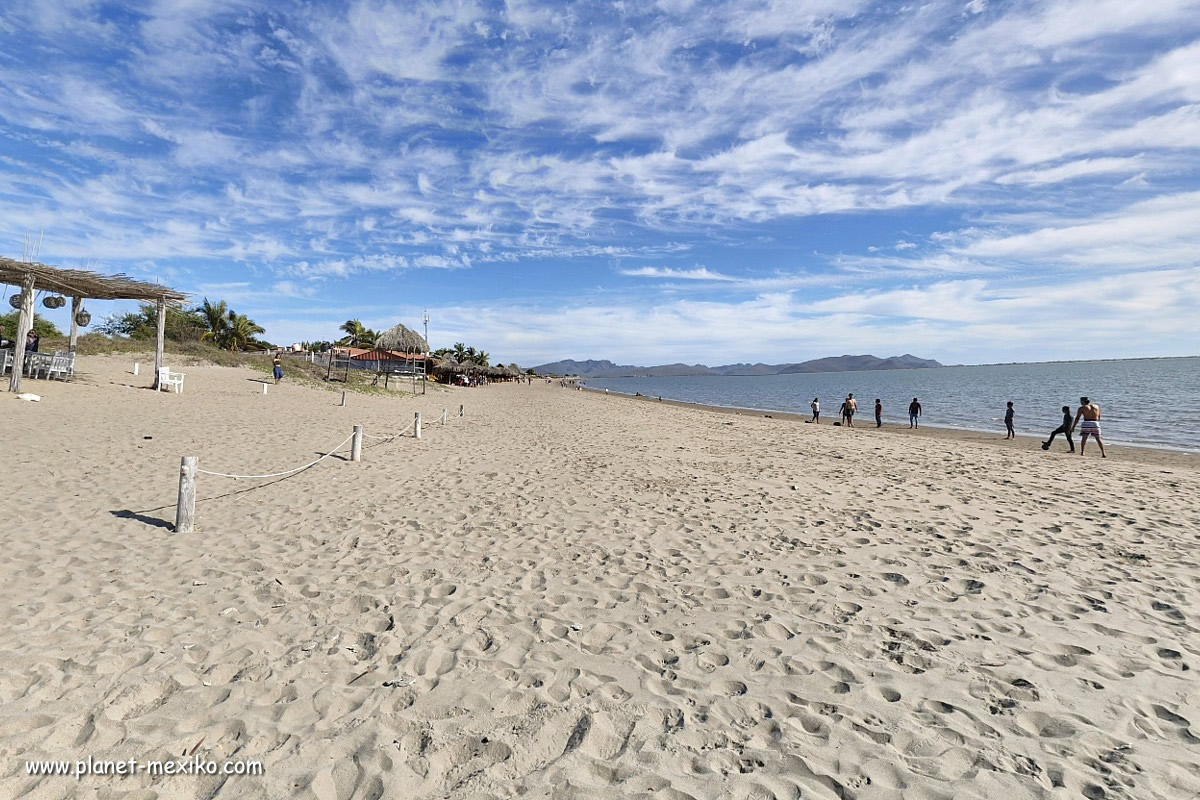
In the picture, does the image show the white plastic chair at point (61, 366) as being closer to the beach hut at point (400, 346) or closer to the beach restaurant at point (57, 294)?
the beach restaurant at point (57, 294)

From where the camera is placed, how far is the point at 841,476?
10.2 m

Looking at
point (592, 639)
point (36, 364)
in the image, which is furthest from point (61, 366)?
point (592, 639)

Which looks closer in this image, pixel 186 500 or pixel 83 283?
pixel 186 500

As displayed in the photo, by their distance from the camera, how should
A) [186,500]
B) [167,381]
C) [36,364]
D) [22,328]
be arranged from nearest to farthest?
[186,500] < [22,328] < [36,364] < [167,381]

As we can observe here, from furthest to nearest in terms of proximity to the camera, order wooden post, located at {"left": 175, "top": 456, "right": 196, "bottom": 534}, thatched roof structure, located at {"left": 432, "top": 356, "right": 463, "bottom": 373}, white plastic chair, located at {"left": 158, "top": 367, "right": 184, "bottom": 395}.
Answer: thatched roof structure, located at {"left": 432, "top": 356, "right": 463, "bottom": 373}
white plastic chair, located at {"left": 158, "top": 367, "right": 184, "bottom": 395}
wooden post, located at {"left": 175, "top": 456, "right": 196, "bottom": 534}

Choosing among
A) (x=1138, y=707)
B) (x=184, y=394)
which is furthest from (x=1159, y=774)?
(x=184, y=394)

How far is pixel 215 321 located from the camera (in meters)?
42.9

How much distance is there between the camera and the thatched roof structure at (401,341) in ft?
134

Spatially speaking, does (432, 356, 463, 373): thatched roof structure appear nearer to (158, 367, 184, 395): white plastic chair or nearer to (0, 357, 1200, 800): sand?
(158, 367, 184, 395): white plastic chair

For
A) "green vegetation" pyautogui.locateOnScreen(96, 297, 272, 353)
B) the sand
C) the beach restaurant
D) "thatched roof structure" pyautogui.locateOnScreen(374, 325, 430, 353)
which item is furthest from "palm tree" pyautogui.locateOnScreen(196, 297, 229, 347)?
the sand

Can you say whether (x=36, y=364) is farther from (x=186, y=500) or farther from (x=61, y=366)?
(x=186, y=500)

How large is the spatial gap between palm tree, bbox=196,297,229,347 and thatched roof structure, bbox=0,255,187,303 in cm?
2884

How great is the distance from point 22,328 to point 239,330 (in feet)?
109

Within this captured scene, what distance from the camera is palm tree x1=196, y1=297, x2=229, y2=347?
Result: 4256 cm
